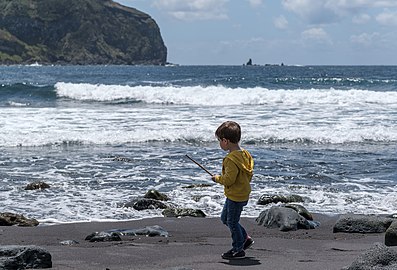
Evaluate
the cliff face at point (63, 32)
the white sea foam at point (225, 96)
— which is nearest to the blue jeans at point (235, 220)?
the white sea foam at point (225, 96)

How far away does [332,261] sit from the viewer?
615 centimetres

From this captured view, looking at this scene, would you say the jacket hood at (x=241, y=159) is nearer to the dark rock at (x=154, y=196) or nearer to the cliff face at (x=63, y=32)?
the dark rock at (x=154, y=196)

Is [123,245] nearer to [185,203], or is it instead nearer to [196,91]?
[185,203]

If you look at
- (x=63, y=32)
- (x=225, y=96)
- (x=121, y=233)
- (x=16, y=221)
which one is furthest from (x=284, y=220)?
(x=63, y=32)

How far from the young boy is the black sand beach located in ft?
0.58

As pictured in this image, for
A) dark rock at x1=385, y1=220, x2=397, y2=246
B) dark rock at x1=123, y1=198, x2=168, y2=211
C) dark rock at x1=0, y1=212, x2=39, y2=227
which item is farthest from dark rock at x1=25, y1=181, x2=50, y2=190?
dark rock at x1=385, y1=220, x2=397, y2=246

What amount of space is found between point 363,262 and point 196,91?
30329mm

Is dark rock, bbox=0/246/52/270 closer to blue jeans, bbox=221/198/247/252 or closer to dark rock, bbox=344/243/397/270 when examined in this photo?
blue jeans, bbox=221/198/247/252

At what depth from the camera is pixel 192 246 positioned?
6.96 metres

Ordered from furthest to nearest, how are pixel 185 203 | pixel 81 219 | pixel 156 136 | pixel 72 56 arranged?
pixel 72 56
pixel 156 136
pixel 185 203
pixel 81 219

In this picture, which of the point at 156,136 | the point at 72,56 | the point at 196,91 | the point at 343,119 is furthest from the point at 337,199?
the point at 72,56

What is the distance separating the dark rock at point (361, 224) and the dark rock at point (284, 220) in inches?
16.6

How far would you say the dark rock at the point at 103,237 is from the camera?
7211 millimetres

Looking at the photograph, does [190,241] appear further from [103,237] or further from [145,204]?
[145,204]
